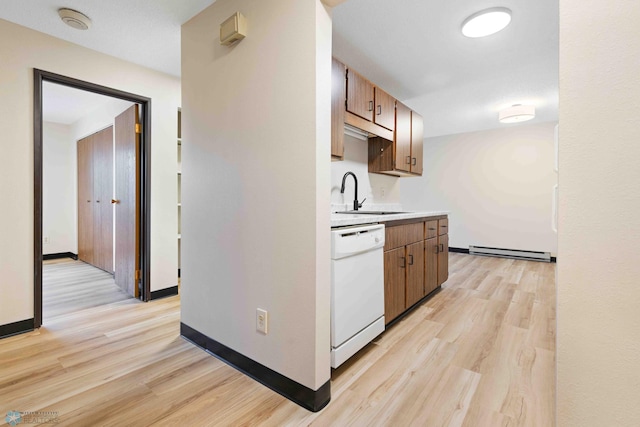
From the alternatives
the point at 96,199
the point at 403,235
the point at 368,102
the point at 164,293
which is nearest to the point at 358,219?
the point at 403,235

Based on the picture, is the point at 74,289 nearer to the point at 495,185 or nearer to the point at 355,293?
the point at 355,293

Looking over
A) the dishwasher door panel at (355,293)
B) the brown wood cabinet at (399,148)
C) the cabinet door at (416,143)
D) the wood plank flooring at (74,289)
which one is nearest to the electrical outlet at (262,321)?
the dishwasher door panel at (355,293)

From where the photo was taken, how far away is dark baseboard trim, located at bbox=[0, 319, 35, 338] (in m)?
2.10

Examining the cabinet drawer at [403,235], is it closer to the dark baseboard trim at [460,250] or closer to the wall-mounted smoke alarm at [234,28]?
the wall-mounted smoke alarm at [234,28]

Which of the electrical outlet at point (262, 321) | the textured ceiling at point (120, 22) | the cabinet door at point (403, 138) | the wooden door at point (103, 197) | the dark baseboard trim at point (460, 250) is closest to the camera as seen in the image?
the electrical outlet at point (262, 321)

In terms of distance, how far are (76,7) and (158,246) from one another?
76.8 inches

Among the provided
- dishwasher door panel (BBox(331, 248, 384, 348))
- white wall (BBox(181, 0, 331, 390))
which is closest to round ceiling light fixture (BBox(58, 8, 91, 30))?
white wall (BBox(181, 0, 331, 390))

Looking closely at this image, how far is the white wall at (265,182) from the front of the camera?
1402mm

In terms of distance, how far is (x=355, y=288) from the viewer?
68.9 inches

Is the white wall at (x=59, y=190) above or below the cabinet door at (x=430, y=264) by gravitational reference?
above

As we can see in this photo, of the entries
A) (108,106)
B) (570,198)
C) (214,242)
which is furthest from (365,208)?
(108,106)

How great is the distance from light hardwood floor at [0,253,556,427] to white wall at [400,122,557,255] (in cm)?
291

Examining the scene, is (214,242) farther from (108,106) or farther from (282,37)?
(108,106)

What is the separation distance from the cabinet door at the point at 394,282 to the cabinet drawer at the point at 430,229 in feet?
1.86
